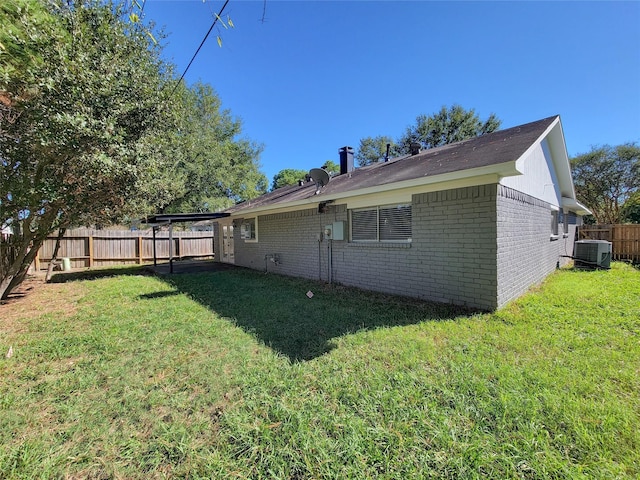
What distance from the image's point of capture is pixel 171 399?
107 inches

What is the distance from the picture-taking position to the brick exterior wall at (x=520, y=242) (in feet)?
16.8

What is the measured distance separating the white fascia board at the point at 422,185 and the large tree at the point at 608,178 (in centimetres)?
2365

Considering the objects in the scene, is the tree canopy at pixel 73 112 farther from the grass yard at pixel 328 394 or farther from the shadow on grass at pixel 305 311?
the shadow on grass at pixel 305 311

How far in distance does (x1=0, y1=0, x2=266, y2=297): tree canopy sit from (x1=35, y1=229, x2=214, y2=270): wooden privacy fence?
282 inches

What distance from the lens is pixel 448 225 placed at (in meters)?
5.49

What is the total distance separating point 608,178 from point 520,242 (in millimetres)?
22591

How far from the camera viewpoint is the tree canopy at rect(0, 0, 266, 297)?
481 cm

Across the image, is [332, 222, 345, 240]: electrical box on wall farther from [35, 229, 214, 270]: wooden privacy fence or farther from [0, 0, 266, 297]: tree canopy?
[35, 229, 214, 270]: wooden privacy fence

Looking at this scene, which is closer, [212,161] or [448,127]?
[212,161]

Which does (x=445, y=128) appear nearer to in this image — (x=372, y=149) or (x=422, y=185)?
(x=372, y=149)

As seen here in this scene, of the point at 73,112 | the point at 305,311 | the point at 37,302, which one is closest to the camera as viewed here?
the point at 73,112

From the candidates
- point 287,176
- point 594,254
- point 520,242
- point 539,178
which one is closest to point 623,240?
point 594,254

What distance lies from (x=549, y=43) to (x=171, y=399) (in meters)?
12.8

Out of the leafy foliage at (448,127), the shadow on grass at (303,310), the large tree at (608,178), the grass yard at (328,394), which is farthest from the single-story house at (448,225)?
the leafy foliage at (448,127)
